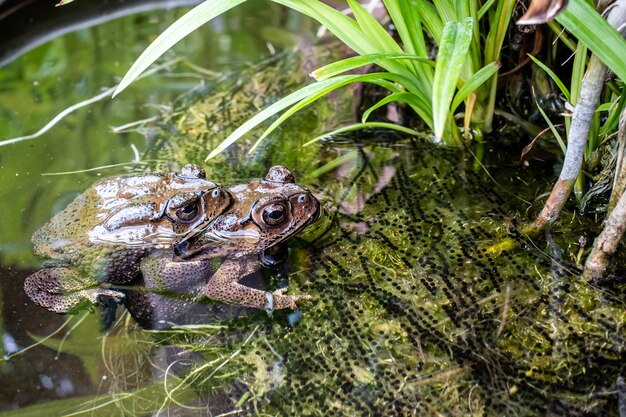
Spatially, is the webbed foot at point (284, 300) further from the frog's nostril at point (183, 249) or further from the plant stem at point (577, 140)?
the plant stem at point (577, 140)

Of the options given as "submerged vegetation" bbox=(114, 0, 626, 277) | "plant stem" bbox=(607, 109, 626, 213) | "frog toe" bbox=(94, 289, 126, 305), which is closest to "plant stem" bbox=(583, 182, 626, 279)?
"submerged vegetation" bbox=(114, 0, 626, 277)

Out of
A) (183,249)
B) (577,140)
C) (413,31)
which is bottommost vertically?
(183,249)

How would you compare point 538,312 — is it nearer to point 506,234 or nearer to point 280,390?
point 506,234

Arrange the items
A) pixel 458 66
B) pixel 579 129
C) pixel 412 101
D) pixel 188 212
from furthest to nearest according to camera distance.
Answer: pixel 412 101 → pixel 188 212 → pixel 579 129 → pixel 458 66

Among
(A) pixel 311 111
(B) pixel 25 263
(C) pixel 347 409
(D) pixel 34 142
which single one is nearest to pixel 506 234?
(C) pixel 347 409

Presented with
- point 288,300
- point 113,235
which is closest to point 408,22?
point 288,300

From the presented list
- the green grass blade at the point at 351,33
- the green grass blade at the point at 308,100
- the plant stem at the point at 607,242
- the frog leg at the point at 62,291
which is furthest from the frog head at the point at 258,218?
the plant stem at the point at 607,242

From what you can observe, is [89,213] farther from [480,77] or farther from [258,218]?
[480,77]
